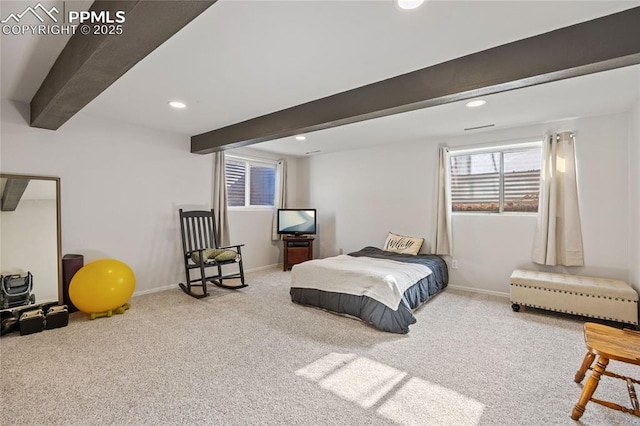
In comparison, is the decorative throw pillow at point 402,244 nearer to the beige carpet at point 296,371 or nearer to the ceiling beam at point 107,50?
the beige carpet at point 296,371

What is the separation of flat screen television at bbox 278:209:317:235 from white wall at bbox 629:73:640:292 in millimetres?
4230

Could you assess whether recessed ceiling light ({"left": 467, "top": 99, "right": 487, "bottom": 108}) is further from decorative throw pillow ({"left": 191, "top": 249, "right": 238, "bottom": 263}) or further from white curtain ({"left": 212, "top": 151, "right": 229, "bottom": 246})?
white curtain ({"left": 212, "top": 151, "right": 229, "bottom": 246})

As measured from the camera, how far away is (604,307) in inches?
117

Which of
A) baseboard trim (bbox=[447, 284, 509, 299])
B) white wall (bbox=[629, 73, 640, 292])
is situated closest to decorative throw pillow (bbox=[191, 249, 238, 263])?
baseboard trim (bbox=[447, 284, 509, 299])

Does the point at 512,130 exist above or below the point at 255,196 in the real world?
above

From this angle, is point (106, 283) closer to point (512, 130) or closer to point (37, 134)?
point (37, 134)

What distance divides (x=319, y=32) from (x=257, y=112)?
167cm

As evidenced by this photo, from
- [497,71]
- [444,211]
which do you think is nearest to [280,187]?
[444,211]

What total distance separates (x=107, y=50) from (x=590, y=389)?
3.28 meters

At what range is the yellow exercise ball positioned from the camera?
3052mm

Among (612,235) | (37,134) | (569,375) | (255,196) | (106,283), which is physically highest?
(37,134)

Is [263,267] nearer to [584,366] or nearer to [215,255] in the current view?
[215,255]

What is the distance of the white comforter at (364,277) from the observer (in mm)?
2992

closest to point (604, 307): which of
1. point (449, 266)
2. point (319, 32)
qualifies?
point (449, 266)
